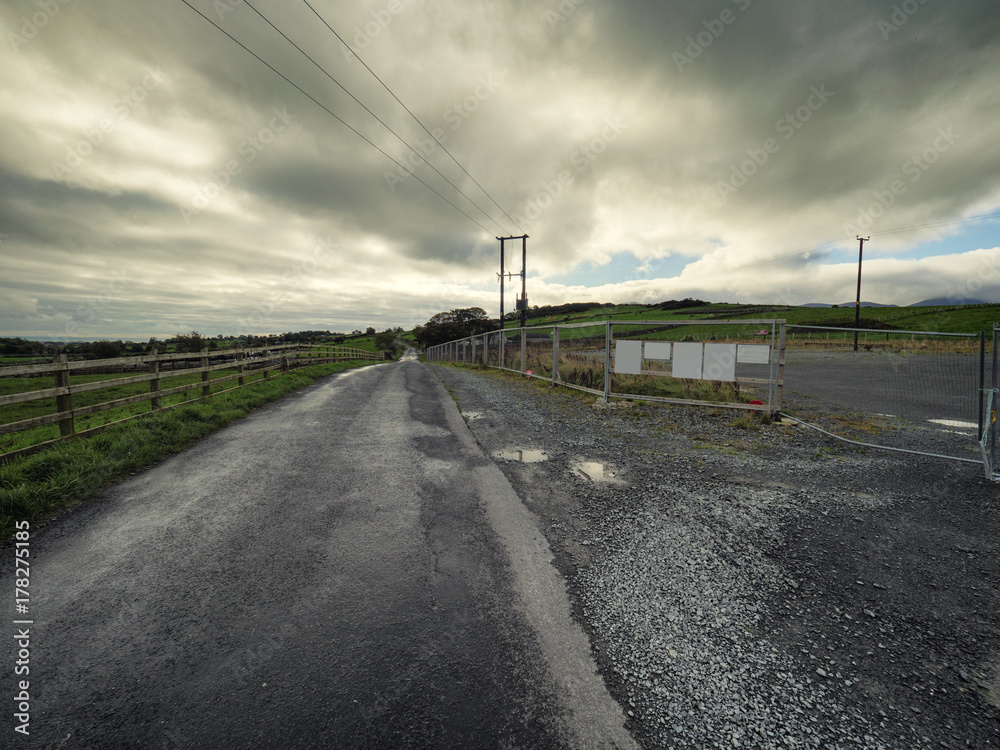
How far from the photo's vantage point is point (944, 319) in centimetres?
5950

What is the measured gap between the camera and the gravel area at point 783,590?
Result: 1.86m

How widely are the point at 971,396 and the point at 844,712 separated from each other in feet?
46.9

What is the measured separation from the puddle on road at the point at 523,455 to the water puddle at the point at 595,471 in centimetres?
54

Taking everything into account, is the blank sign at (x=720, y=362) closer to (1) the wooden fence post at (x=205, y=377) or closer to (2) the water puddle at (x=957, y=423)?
(2) the water puddle at (x=957, y=423)

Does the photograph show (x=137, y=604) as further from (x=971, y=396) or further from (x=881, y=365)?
(x=881, y=365)

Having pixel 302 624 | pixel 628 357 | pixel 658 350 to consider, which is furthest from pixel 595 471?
pixel 628 357

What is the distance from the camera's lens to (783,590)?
2.75 m

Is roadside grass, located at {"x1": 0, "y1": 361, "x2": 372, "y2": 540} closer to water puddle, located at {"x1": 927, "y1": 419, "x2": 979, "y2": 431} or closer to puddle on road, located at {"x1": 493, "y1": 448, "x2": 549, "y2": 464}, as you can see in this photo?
puddle on road, located at {"x1": 493, "y1": 448, "x2": 549, "y2": 464}

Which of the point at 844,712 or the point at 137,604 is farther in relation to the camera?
the point at 137,604

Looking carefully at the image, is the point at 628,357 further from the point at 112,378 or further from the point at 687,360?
the point at 112,378

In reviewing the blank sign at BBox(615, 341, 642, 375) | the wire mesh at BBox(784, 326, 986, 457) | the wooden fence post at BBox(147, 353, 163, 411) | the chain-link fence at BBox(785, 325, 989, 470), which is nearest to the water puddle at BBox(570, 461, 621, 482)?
the blank sign at BBox(615, 341, 642, 375)

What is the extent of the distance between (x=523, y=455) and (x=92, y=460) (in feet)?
18.3

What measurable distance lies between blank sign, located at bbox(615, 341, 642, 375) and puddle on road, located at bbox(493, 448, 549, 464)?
4.51 metres

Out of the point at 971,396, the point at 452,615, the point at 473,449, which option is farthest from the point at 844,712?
the point at 971,396
